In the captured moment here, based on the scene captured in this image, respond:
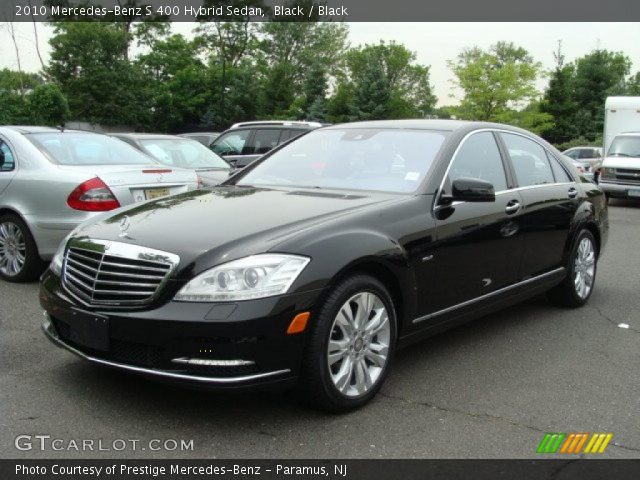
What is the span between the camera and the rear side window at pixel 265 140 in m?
14.1

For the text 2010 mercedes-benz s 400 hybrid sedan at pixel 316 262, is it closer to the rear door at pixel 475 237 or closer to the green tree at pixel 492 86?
the rear door at pixel 475 237

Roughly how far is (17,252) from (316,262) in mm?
4273

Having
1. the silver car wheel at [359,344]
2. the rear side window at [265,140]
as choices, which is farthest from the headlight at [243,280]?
the rear side window at [265,140]

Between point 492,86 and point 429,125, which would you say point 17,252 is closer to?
point 429,125

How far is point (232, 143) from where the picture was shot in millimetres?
14469

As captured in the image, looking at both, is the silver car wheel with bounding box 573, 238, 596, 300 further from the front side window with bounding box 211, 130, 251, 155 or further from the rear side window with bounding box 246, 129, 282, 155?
the front side window with bounding box 211, 130, 251, 155

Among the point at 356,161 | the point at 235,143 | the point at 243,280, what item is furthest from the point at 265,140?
the point at 243,280

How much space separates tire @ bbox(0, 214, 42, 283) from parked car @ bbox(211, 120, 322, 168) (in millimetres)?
7408

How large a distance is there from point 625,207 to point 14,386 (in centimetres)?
1566

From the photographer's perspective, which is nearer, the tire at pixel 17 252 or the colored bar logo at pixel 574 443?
the colored bar logo at pixel 574 443

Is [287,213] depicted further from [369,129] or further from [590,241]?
[590,241]

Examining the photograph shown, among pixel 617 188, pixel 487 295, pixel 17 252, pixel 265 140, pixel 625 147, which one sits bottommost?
pixel 617 188

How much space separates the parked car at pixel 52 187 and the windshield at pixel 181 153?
2.56 m

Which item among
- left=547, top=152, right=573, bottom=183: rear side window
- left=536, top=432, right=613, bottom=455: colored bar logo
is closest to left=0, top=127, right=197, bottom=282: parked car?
left=547, top=152, right=573, bottom=183: rear side window
